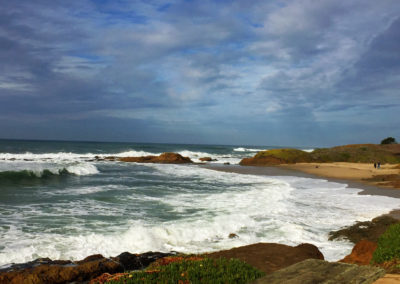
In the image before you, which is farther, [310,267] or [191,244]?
[191,244]

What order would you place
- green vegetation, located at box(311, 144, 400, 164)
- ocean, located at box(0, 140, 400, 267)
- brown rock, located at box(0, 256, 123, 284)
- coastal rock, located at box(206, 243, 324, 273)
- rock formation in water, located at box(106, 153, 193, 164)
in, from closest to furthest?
1. brown rock, located at box(0, 256, 123, 284)
2. coastal rock, located at box(206, 243, 324, 273)
3. ocean, located at box(0, 140, 400, 267)
4. rock formation in water, located at box(106, 153, 193, 164)
5. green vegetation, located at box(311, 144, 400, 164)

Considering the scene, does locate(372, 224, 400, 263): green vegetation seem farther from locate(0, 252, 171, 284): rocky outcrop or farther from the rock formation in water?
the rock formation in water

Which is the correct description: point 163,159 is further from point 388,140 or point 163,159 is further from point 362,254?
point 388,140

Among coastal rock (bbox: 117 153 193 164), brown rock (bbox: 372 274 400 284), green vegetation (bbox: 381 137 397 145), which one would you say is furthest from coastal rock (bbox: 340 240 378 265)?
green vegetation (bbox: 381 137 397 145)

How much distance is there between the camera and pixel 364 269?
4.10 meters

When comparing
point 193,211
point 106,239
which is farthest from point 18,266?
point 193,211

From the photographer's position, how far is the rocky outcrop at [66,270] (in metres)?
5.45

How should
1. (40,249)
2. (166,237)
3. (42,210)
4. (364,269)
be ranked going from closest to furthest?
1. (364,269)
2. (40,249)
3. (166,237)
4. (42,210)

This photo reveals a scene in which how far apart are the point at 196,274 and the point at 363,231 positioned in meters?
7.68

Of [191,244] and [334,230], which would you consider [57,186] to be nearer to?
[191,244]

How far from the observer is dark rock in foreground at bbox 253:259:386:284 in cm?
378

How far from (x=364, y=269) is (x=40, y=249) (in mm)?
7420

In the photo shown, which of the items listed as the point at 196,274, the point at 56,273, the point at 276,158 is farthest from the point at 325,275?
the point at 276,158

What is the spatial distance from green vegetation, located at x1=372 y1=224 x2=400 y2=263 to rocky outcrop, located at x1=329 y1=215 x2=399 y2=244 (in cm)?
281
